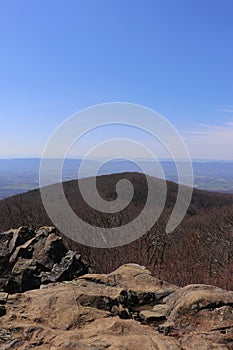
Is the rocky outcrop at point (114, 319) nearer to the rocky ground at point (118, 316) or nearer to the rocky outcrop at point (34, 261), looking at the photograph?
the rocky ground at point (118, 316)

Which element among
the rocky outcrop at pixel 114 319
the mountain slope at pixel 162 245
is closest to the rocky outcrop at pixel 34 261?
the rocky outcrop at pixel 114 319

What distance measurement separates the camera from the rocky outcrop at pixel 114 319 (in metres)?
9.57

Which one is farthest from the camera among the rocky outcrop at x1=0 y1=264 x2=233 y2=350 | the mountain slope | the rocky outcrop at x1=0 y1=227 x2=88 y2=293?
the mountain slope

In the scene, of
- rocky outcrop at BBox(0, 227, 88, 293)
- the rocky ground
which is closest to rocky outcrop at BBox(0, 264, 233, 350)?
the rocky ground

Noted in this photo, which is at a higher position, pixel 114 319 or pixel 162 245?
pixel 114 319

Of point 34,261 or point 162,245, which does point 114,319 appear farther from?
point 162,245

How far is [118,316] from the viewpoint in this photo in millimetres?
Result: 11391

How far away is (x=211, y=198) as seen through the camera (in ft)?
435

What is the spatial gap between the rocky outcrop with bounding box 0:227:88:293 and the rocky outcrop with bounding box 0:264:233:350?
3.29m

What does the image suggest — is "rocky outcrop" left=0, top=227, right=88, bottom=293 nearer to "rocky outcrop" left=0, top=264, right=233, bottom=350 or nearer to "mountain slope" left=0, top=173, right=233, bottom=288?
"rocky outcrop" left=0, top=264, right=233, bottom=350

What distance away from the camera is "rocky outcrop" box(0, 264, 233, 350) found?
9.57m

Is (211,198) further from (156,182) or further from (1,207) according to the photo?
(1,207)

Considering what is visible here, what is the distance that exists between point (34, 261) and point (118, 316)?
8278 mm

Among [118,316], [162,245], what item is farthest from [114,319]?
[162,245]
